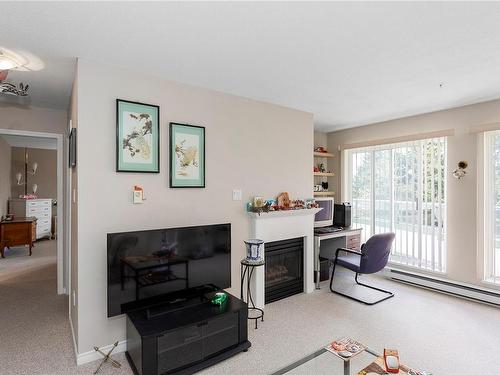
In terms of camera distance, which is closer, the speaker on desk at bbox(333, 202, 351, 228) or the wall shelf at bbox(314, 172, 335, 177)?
the speaker on desk at bbox(333, 202, 351, 228)

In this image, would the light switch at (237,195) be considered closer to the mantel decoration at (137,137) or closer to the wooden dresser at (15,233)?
the mantel decoration at (137,137)

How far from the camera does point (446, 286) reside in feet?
11.6

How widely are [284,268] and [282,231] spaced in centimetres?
55

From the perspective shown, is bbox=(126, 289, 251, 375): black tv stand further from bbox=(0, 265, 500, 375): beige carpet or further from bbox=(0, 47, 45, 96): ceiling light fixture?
bbox=(0, 47, 45, 96): ceiling light fixture

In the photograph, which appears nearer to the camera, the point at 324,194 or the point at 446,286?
the point at 446,286

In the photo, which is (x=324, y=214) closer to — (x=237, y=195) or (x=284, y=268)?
(x=284, y=268)

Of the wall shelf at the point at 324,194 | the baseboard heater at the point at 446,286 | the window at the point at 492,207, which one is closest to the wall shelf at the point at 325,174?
the wall shelf at the point at 324,194

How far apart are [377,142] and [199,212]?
302 cm

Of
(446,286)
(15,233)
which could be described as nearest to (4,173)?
(15,233)

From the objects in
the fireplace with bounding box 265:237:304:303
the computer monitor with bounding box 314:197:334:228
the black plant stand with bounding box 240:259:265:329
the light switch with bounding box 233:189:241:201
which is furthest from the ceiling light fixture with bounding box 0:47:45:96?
the computer monitor with bounding box 314:197:334:228

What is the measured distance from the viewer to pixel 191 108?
9.05 feet

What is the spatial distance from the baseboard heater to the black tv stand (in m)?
2.69

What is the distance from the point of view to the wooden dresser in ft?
17.4

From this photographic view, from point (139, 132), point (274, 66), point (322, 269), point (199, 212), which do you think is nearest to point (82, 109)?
point (139, 132)
